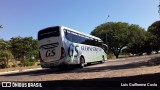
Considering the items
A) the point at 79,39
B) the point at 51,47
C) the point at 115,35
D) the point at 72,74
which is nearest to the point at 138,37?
the point at 115,35

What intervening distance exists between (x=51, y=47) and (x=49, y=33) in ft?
3.52

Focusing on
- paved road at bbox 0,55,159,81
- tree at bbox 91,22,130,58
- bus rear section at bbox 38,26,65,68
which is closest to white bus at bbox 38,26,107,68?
bus rear section at bbox 38,26,65,68

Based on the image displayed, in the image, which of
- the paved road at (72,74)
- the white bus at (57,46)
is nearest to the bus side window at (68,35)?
the white bus at (57,46)

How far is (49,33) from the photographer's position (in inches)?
889

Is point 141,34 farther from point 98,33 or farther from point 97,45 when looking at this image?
point 97,45

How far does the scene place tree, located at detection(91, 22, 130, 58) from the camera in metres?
77.0

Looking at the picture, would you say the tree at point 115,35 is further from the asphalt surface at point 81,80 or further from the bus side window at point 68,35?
the asphalt surface at point 81,80

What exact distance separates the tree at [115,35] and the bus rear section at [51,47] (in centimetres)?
5372

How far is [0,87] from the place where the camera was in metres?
10.5

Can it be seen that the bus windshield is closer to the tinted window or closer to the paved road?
the tinted window

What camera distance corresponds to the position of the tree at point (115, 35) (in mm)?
77000

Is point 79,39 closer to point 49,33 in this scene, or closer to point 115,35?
point 49,33

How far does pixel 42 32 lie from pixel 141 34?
60.8 metres

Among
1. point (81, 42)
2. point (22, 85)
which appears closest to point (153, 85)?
point (22, 85)
